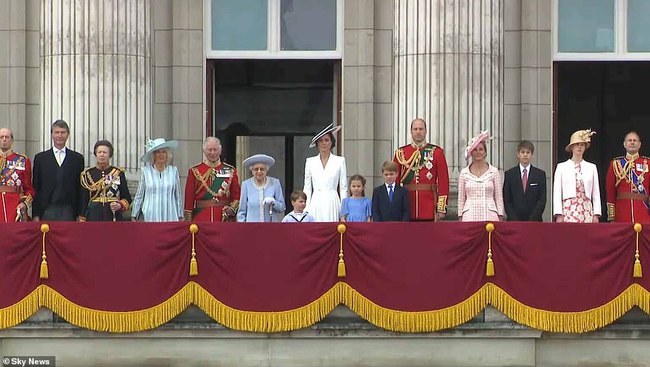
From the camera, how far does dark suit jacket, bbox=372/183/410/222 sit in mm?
20609

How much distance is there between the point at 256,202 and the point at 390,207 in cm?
162

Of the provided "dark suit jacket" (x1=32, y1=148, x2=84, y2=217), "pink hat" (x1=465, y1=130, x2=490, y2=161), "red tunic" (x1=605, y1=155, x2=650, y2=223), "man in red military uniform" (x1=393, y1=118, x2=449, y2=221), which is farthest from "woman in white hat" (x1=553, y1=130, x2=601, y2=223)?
"dark suit jacket" (x1=32, y1=148, x2=84, y2=217)

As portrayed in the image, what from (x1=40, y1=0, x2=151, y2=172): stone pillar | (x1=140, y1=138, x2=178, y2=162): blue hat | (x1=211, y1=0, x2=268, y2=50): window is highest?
(x1=211, y1=0, x2=268, y2=50): window

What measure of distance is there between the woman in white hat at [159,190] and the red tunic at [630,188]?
211 inches

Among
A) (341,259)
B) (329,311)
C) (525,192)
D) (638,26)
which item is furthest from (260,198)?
(638,26)

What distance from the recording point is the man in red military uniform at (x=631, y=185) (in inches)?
832

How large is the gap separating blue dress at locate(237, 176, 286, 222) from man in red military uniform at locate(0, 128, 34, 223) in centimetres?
261

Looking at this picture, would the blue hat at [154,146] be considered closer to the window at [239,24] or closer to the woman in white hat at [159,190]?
the woman in white hat at [159,190]

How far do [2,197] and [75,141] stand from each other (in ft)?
7.07

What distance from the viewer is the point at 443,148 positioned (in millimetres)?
22953

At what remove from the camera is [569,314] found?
19562mm

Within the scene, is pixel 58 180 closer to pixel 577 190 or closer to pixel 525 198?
pixel 525 198

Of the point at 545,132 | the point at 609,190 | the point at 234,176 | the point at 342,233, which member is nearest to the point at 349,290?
the point at 342,233

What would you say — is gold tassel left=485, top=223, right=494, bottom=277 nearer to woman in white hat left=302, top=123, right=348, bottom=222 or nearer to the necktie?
the necktie
